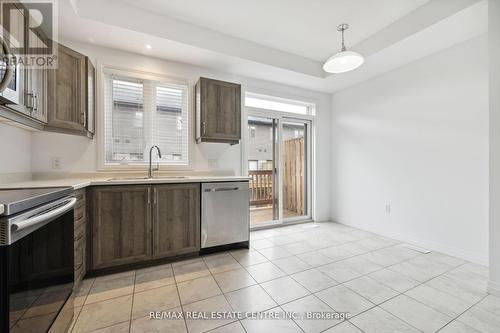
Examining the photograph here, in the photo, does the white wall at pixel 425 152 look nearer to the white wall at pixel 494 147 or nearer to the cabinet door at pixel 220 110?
the white wall at pixel 494 147

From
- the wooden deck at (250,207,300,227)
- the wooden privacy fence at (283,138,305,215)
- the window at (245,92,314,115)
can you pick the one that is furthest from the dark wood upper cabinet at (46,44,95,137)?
the wooden privacy fence at (283,138,305,215)

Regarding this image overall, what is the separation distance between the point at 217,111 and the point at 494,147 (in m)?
2.87

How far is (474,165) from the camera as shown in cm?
248

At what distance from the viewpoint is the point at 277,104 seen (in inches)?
161

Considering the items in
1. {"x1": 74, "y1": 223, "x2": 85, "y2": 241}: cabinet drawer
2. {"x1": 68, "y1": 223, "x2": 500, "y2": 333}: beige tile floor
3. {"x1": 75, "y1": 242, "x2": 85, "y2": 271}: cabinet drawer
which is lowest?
{"x1": 68, "y1": 223, "x2": 500, "y2": 333}: beige tile floor

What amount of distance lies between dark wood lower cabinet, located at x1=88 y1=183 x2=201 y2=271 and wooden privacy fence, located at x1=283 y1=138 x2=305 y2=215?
99.4 inches

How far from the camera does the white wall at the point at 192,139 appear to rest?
242 centimetres

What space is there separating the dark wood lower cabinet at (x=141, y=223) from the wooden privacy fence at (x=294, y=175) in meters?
2.52

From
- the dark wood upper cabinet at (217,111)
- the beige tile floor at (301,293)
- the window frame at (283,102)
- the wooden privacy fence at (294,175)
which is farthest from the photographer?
the wooden privacy fence at (294,175)

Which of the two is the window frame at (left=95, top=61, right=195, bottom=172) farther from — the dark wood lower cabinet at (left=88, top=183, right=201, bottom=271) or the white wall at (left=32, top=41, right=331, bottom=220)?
the dark wood lower cabinet at (left=88, top=183, right=201, bottom=271)

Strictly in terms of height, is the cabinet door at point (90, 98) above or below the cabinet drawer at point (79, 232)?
above

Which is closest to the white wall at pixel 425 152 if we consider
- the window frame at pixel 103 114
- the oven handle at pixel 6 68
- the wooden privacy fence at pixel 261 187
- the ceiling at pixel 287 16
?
the ceiling at pixel 287 16

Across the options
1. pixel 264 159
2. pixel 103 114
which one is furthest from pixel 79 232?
pixel 264 159

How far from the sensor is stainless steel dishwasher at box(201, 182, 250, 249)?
8.60 ft
